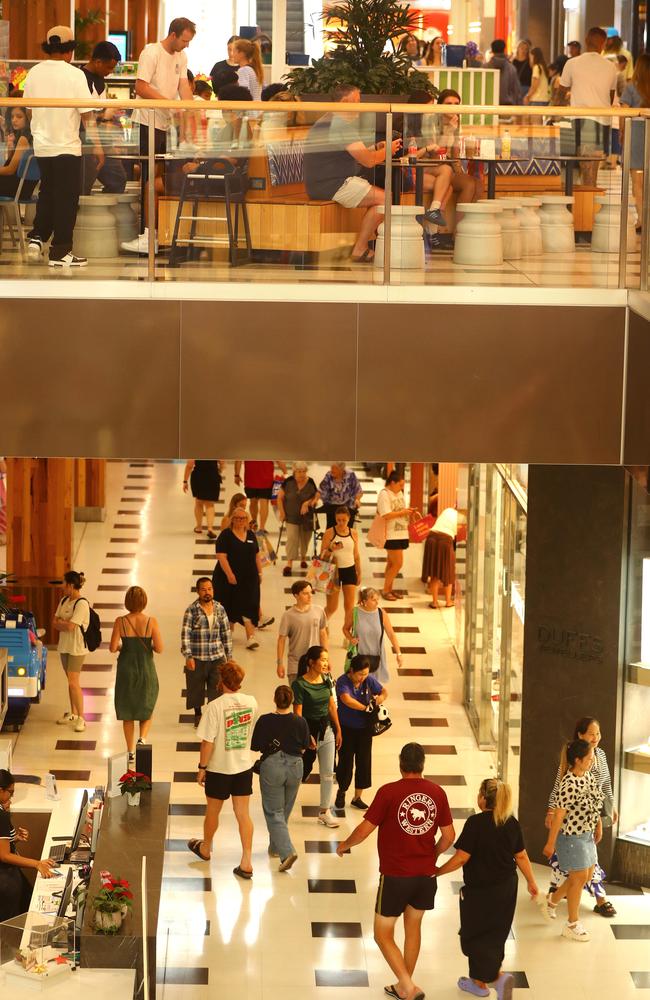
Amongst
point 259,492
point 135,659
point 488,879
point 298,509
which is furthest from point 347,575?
point 488,879

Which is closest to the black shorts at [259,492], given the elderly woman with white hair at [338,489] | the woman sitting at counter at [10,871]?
the elderly woman with white hair at [338,489]

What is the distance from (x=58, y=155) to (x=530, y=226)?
2.67 meters

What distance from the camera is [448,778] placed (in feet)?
36.8

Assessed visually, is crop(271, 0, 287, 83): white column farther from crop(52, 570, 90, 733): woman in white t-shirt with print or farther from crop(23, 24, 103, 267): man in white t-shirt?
crop(52, 570, 90, 733): woman in white t-shirt with print

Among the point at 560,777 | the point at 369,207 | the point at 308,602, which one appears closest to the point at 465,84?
the point at 308,602

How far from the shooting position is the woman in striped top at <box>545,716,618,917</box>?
873cm

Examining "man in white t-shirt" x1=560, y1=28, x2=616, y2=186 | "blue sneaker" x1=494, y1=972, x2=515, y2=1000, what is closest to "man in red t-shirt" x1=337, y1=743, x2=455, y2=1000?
"blue sneaker" x1=494, y1=972, x2=515, y2=1000

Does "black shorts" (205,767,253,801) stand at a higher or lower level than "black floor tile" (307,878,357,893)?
higher

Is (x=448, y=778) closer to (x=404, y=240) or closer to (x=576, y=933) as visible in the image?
(x=576, y=933)

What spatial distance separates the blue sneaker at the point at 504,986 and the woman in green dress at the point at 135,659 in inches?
131

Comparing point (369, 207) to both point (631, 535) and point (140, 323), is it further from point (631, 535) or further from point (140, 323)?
point (631, 535)

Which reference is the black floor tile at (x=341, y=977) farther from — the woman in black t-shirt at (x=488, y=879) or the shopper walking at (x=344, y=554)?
the shopper walking at (x=344, y=554)

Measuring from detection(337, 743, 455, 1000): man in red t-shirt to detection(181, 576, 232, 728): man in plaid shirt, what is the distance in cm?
323

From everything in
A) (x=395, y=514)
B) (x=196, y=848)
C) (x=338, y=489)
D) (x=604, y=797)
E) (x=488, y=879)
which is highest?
(x=338, y=489)
